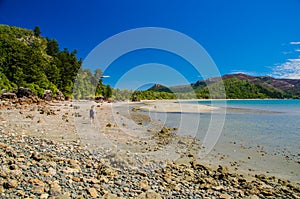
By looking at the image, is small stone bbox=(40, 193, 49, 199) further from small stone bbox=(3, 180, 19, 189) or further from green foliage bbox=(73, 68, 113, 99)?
green foliage bbox=(73, 68, 113, 99)

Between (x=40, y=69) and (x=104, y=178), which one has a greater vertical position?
(x=40, y=69)

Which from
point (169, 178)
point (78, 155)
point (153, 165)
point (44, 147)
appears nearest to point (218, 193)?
point (169, 178)

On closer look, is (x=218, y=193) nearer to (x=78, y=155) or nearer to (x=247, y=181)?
(x=247, y=181)

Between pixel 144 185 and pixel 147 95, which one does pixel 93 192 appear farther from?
pixel 147 95

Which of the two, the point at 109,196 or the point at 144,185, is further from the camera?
the point at 144,185

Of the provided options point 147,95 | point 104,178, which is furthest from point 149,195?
point 147,95

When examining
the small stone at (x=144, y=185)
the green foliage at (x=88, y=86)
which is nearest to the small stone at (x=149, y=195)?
the small stone at (x=144, y=185)

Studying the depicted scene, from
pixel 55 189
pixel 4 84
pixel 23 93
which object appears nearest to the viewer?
pixel 55 189

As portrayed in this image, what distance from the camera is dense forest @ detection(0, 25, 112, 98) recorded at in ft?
133

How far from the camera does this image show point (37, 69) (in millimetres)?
45500

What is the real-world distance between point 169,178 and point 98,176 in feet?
7.17

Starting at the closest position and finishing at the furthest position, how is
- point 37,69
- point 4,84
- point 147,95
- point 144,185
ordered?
point 144,185, point 4,84, point 37,69, point 147,95

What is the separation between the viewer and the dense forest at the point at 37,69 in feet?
133

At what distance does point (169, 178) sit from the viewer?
624 cm
